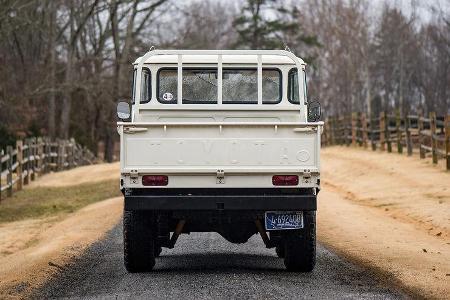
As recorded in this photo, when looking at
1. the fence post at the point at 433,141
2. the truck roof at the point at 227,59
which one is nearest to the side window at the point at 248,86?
the truck roof at the point at 227,59

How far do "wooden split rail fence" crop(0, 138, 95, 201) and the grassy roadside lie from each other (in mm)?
603

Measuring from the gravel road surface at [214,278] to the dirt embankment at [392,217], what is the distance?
541 millimetres

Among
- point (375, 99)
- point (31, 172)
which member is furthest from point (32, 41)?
point (375, 99)

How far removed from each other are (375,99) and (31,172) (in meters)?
52.1

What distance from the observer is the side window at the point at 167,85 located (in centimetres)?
1247

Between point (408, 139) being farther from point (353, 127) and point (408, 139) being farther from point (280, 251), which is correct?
point (280, 251)

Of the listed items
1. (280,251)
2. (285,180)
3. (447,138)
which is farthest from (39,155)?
(285,180)

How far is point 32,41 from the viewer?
190 feet

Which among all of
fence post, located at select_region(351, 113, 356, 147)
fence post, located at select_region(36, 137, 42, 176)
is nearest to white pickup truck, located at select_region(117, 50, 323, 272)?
fence post, located at select_region(36, 137, 42, 176)

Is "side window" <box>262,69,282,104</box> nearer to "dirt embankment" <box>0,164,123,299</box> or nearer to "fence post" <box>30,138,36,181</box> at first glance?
"dirt embankment" <box>0,164,123,299</box>

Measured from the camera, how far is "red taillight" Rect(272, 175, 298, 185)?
1077 centimetres

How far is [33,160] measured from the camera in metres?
35.6

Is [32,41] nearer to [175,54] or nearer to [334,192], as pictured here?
[334,192]

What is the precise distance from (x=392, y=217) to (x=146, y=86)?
29.0 ft
